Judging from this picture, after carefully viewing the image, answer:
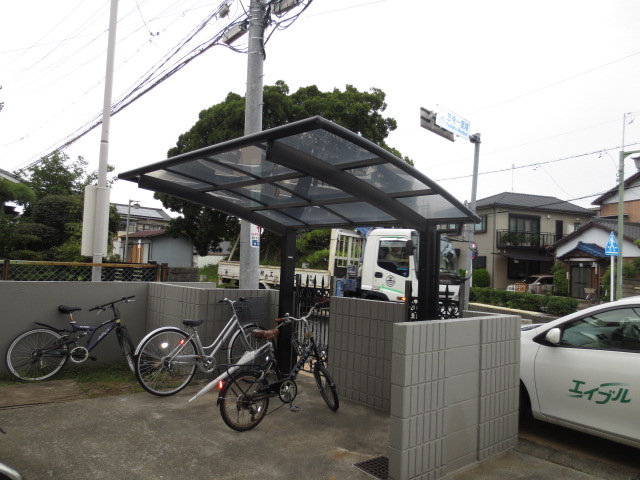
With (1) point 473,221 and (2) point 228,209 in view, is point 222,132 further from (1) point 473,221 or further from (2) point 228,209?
(1) point 473,221

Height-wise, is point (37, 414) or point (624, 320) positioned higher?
point (624, 320)

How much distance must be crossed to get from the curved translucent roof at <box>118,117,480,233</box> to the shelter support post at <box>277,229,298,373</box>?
7.1 inches

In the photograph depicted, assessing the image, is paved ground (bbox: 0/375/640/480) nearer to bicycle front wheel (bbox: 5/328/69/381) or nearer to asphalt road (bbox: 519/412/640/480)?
asphalt road (bbox: 519/412/640/480)

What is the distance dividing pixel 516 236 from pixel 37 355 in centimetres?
2720

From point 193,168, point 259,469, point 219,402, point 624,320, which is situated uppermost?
point 193,168

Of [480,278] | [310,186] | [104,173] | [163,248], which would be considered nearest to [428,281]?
[310,186]

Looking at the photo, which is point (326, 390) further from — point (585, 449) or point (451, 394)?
point (585, 449)

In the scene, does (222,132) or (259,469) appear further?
(222,132)

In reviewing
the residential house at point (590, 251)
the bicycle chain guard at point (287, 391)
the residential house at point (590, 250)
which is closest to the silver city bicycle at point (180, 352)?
the bicycle chain guard at point (287, 391)

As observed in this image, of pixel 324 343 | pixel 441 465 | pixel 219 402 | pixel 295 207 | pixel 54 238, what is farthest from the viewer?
pixel 54 238

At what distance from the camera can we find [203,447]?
364 cm

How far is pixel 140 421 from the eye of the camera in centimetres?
416

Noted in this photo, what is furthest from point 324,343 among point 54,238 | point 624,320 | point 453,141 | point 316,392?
point 54,238

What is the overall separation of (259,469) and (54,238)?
15.0 metres
